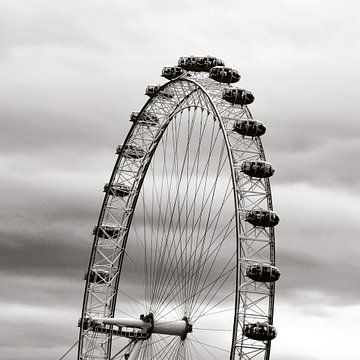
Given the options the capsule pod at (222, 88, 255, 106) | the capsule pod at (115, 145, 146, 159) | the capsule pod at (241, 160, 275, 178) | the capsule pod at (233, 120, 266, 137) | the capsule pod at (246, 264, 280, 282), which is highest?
the capsule pod at (115, 145, 146, 159)

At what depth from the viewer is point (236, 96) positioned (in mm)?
61125

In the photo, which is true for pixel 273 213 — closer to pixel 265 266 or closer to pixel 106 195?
pixel 265 266

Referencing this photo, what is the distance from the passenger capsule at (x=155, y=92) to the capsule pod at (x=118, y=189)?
19.9 ft

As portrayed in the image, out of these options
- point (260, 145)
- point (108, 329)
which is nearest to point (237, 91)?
point (260, 145)

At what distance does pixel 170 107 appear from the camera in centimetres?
7081

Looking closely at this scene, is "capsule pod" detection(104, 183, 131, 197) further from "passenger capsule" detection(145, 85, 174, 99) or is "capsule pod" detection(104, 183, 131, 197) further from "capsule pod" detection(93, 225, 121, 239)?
"passenger capsule" detection(145, 85, 174, 99)

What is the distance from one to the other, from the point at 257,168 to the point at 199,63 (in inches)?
358

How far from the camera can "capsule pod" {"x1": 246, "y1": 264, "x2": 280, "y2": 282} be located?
56.7 m

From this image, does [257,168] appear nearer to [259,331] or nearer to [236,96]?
[236,96]

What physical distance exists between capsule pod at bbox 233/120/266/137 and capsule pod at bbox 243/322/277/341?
8.87m

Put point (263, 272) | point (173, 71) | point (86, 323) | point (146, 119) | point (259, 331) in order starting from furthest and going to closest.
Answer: point (86, 323), point (146, 119), point (173, 71), point (263, 272), point (259, 331)

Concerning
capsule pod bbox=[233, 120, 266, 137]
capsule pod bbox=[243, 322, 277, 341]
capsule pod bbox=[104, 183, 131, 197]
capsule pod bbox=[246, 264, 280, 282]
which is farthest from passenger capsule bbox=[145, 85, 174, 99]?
capsule pod bbox=[243, 322, 277, 341]

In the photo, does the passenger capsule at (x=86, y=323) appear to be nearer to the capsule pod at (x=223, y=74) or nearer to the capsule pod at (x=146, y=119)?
the capsule pod at (x=146, y=119)

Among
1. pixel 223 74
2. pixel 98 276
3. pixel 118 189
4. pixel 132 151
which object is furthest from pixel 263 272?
pixel 118 189
